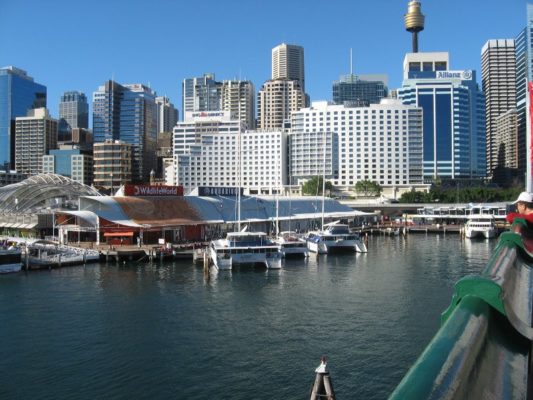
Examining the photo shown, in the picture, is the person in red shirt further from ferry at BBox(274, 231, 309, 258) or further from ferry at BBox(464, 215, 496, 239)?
ferry at BBox(464, 215, 496, 239)

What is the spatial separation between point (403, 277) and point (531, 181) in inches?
1641

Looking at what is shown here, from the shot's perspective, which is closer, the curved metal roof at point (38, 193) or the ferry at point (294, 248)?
the ferry at point (294, 248)

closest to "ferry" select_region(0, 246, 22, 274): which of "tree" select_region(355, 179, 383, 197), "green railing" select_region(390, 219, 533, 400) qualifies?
"green railing" select_region(390, 219, 533, 400)

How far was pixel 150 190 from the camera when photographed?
88.3 meters

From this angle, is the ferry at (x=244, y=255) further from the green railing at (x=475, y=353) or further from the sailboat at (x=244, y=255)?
the green railing at (x=475, y=353)

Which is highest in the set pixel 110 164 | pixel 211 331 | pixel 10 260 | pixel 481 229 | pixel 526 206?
pixel 110 164

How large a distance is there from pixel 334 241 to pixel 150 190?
100ft

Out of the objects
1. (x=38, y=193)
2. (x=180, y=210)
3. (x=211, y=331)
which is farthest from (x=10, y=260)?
(x=38, y=193)

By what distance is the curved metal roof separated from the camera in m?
95.5

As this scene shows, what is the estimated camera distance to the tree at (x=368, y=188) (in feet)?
638

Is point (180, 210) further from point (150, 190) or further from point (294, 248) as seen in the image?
point (294, 248)

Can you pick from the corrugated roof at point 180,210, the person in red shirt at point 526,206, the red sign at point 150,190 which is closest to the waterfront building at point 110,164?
the corrugated roof at point 180,210

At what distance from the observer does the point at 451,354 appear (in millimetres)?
3936

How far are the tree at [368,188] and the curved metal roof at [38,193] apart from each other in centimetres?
11457
